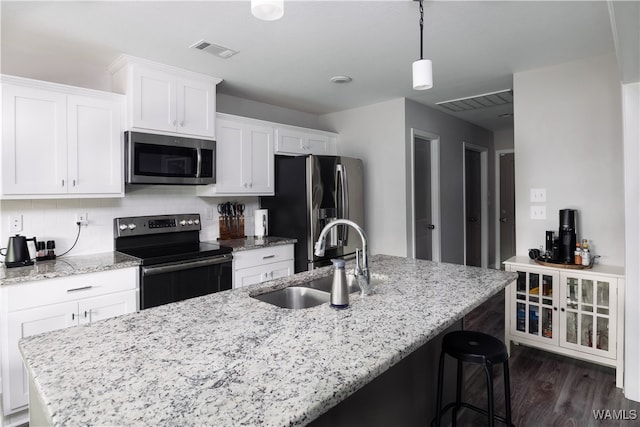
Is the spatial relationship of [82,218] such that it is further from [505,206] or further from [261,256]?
[505,206]

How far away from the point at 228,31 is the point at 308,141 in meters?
1.95

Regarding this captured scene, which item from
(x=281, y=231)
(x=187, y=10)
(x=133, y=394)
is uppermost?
(x=187, y=10)

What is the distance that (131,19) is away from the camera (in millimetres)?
2199

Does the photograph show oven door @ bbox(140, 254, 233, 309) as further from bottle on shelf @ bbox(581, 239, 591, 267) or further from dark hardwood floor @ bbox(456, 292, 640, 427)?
bottle on shelf @ bbox(581, 239, 591, 267)

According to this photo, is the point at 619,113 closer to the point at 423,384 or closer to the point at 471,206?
the point at 423,384

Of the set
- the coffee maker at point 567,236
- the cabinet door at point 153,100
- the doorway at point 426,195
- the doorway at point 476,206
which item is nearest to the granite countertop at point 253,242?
the cabinet door at point 153,100

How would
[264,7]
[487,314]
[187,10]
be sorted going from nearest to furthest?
[264,7], [187,10], [487,314]

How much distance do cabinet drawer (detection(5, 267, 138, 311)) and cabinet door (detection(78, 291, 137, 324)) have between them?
4cm

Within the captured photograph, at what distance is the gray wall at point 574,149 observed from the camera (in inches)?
112

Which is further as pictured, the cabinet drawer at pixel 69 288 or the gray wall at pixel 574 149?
the gray wall at pixel 574 149

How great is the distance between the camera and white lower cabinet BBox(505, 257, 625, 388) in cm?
258

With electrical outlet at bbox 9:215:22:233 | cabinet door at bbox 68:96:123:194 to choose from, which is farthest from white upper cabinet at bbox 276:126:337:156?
electrical outlet at bbox 9:215:22:233

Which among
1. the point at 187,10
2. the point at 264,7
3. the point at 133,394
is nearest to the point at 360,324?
the point at 133,394

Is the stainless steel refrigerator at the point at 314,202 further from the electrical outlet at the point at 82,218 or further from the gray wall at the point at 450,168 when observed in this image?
the electrical outlet at the point at 82,218
